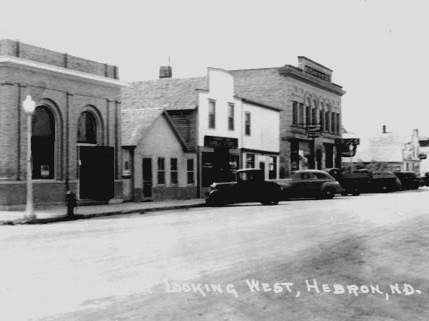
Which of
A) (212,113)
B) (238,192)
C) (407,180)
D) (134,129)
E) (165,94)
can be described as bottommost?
(238,192)

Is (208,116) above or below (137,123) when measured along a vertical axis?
above

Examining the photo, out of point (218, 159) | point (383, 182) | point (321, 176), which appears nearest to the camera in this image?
point (321, 176)

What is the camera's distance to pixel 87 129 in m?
27.6

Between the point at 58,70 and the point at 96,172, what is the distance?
193 inches

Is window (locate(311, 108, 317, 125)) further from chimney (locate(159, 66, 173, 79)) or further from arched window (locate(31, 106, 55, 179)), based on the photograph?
arched window (locate(31, 106, 55, 179))

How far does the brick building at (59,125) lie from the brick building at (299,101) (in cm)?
2115

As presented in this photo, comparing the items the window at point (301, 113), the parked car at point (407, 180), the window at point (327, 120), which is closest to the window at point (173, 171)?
the window at point (301, 113)

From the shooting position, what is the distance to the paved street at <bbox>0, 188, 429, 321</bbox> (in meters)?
6.76

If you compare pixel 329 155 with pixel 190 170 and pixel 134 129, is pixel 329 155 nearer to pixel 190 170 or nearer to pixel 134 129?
pixel 190 170

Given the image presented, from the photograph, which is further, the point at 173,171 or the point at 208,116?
the point at 208,116

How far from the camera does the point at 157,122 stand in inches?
1246

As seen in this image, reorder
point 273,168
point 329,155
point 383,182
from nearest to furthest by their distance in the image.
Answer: point 383,182 < point 273,168 < point 329,155

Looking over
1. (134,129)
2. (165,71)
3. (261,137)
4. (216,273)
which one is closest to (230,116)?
(261,137)

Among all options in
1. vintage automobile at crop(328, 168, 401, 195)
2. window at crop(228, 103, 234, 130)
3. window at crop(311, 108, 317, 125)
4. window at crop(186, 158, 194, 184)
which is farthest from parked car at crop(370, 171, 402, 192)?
window at crop(186, 158, 194, 184)
